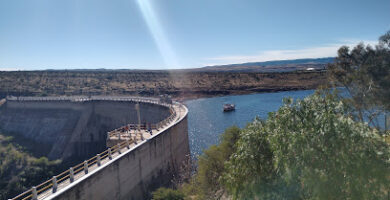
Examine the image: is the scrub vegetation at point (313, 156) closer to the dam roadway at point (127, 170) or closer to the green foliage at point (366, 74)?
the dam roadway at point (127, 170)

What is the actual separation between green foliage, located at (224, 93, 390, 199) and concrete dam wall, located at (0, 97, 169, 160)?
35.3 metres

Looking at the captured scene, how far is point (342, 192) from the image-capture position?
25.7 ft

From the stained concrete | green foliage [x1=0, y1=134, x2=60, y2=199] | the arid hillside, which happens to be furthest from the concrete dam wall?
the arid hillside

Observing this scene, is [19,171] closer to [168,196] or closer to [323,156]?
[168,196]

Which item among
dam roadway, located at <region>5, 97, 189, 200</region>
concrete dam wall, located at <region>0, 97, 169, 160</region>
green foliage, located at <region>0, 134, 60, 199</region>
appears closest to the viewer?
dam roadway, located at <region>5, 97, 189, 200</region>

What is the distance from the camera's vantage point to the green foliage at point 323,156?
747 centimetres

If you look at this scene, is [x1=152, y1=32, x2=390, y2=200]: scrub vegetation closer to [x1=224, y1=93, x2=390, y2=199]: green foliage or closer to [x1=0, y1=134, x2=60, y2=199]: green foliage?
[x1=224, y1=93, x2=390, y2=199]: green foliage

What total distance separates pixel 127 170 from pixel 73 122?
4201cm

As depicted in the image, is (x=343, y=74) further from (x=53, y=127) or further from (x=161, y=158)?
(x=53, y=127)

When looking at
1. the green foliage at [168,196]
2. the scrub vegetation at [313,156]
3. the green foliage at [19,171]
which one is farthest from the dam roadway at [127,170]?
the green foliage at [19,171]

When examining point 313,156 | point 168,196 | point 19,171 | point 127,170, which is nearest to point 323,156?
point 313,156

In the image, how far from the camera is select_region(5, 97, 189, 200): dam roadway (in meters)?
15.6

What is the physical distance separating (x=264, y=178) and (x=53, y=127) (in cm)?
5897

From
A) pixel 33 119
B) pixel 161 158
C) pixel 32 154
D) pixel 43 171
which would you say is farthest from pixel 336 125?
pixel 33 119
